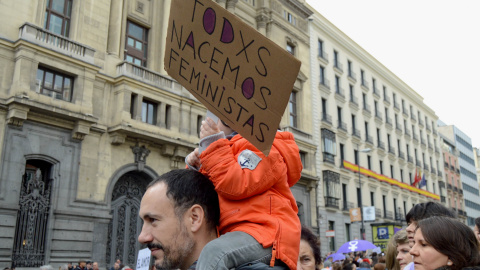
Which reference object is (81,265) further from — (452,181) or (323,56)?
(452,181)

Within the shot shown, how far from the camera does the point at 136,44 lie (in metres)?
22.2

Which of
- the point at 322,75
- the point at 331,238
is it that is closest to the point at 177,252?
the point at 331,238

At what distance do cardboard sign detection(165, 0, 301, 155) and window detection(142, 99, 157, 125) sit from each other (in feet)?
59.6

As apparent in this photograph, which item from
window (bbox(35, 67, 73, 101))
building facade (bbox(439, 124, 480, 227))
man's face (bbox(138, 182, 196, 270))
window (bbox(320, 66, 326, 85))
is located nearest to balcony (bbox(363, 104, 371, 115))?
window (bbox(320, 66, 326, 85))

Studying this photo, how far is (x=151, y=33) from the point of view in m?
22.6

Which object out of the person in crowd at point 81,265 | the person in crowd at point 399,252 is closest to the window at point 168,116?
the person in crowd at point 81,265

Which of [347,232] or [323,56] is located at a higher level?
[323,56]

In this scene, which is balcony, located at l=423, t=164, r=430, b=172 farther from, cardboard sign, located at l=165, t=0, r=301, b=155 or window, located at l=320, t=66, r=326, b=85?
cardboard sign, located at l=165, t=0, r=301, b=155

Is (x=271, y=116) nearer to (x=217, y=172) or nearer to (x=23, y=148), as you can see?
(x=217, y=172)

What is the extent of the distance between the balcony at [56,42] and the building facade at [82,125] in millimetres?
41

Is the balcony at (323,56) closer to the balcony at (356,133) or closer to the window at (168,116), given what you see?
the balcony at (356,133)

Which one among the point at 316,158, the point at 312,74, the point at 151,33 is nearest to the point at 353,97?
the point at 312,74

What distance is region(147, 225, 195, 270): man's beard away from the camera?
225 cm

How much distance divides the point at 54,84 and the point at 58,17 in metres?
3.31
